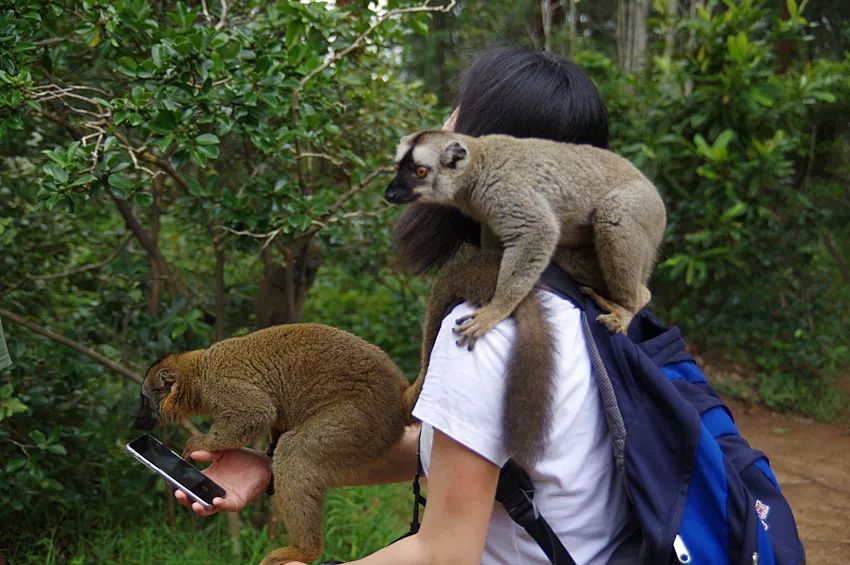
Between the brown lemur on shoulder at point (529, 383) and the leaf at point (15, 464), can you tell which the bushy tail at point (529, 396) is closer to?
the brown lemur on shoulder at point (529, 383)

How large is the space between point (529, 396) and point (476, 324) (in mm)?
180

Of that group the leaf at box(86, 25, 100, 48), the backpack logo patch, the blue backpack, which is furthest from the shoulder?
the leaf at box(86, 25, 100, 48)

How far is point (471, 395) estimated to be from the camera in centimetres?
143

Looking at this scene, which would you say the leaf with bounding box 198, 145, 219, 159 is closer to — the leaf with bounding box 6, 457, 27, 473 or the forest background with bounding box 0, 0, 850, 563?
the forest background with bounding box 0, 0, 850, 563

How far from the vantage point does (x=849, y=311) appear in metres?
6.24

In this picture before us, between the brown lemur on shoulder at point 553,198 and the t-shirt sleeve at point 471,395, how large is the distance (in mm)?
432

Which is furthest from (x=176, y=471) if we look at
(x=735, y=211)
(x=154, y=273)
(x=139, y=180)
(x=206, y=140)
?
(x=735, y=211)

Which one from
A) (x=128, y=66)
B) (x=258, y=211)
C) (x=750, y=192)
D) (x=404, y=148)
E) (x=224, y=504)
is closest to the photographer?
(x=224, y=504)

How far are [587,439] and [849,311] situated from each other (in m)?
5.62

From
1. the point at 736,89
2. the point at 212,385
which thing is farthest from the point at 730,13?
the point at 212,385

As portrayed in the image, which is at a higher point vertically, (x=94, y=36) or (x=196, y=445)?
(x=94, y=36)

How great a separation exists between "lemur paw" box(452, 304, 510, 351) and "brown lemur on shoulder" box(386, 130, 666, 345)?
12.7 inches

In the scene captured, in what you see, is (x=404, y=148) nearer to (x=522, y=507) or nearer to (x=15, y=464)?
(x=522, y=507)

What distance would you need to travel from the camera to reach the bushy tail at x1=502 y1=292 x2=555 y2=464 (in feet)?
4.60
